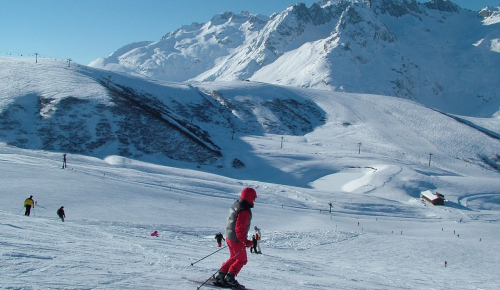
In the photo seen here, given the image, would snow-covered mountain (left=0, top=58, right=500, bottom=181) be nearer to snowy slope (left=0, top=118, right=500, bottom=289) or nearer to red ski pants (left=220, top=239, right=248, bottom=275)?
snowy slope (left=0, top=118, right=500, bottom=289)

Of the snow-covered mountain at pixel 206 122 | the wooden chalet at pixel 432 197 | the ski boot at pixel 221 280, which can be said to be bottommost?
the wooden chalet at pixel 432 197

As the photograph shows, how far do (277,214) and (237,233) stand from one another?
91.9ft

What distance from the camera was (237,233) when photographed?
7957 millimetres

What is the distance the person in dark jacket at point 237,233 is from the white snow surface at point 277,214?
0.78m

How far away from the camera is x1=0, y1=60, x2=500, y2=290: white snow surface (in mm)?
9328

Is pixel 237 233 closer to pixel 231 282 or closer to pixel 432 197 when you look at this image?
pixel 231 282

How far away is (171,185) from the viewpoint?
41250mm

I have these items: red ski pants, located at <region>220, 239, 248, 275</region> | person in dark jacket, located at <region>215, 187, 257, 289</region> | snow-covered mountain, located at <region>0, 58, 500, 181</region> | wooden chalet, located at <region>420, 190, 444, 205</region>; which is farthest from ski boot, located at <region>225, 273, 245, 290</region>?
snow-covered mountain, located at <region>0, 58, 500, 181</region>

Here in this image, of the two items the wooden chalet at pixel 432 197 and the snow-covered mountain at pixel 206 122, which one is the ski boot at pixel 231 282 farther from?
the snow-covered mountain at pixel 206 122

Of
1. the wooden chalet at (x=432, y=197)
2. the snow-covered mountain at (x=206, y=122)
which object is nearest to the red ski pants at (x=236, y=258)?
the wooden chalet at (x=432, y=197)

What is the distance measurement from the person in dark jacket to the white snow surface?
780 mm

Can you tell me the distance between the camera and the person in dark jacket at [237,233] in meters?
7.91

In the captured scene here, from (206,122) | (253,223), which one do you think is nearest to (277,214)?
(253,223)

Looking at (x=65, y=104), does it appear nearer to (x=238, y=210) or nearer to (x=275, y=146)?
(x=275, y=146)
